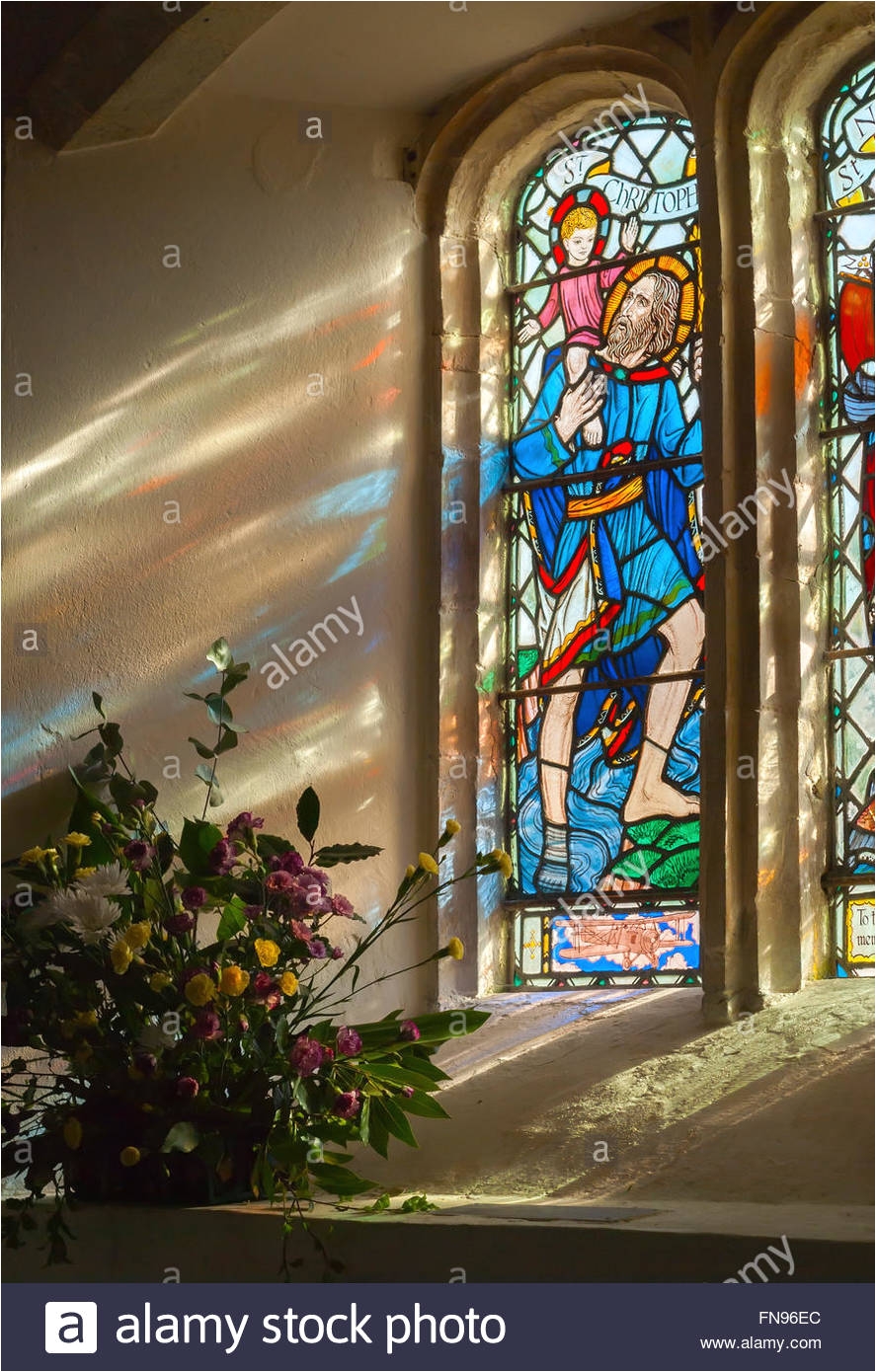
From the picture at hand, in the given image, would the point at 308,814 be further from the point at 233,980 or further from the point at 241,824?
the point at 233,980

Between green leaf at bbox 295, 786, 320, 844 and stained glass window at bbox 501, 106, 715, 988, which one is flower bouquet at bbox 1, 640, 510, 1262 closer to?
green leaf at bbox 295, 786, 320, 844

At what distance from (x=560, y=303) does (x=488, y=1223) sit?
2.71 metres

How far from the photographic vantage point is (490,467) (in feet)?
15.6

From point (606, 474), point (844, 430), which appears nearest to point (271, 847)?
point (606, 474)

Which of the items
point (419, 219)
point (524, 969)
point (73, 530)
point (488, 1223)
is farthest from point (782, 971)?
point (419, 219)

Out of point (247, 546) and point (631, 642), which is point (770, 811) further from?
point (247, 546)

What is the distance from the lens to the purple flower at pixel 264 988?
10.7ft

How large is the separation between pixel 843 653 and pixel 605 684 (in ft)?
2.22

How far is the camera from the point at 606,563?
4.52m

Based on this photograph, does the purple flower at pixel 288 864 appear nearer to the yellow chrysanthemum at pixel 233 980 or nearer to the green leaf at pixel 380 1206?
the yellow chrysanthemum at pixel 233 980

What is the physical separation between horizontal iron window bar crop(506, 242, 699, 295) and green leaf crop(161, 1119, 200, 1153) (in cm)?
253

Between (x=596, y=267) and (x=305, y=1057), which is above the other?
(x=596, y=267)

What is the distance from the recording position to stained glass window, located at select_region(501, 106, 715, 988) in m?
4.29

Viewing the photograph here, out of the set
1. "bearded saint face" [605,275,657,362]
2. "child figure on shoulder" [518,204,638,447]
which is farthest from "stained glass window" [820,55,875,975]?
"child figure on shoulder" [518,204,638,447]
